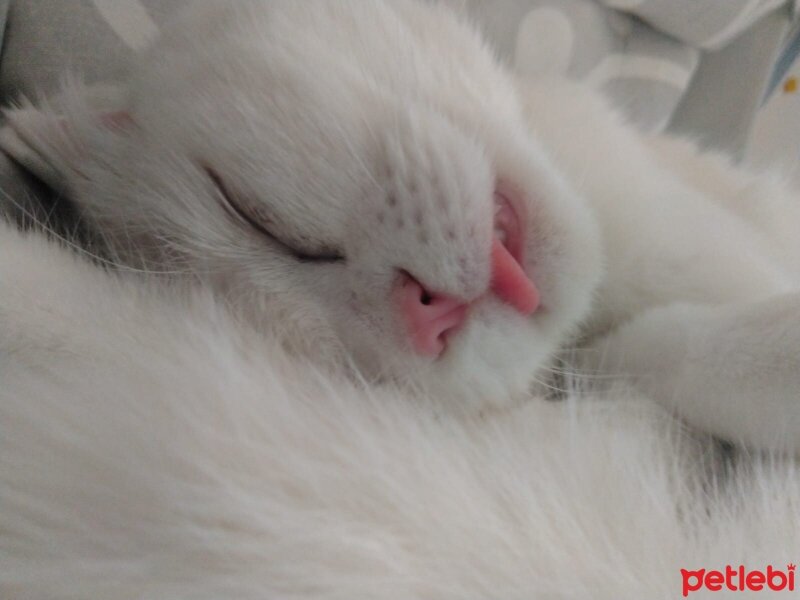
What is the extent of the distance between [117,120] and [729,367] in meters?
0.56

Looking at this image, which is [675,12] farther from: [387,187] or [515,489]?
[515,489]

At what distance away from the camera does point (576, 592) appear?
313mm

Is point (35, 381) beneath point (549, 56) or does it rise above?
beneath

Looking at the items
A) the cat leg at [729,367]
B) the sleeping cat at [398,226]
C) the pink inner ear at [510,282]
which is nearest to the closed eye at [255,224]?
the sleeping cat at [398,226]

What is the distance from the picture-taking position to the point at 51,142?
63cm

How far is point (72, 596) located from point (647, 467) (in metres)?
0.32

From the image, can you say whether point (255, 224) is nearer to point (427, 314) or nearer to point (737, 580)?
point (427, 314)

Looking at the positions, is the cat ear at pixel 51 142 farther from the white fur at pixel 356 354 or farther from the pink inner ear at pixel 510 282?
the pink inner ear at pixel 510 282

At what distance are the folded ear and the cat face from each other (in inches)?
1.6

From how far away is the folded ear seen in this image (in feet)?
2.02

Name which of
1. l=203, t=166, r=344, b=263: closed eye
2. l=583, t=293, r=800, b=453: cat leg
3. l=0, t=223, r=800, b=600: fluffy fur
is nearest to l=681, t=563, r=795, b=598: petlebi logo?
l=0, t=223, r=800, b=600: fluffy fur

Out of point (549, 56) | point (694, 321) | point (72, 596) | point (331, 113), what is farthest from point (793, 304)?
point (549, 56)

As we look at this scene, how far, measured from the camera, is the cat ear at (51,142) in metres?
0.62

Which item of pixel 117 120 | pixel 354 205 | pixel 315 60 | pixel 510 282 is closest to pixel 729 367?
pixel 510 282
